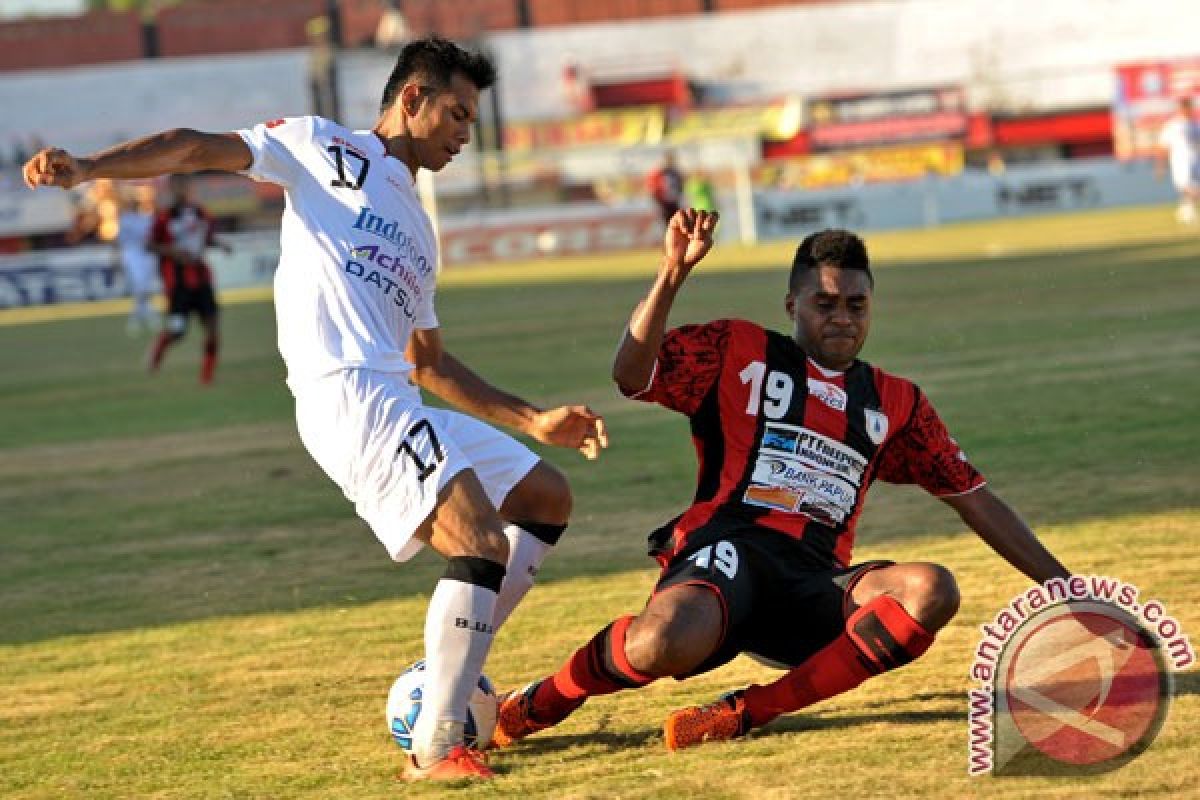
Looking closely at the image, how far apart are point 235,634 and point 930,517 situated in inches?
134

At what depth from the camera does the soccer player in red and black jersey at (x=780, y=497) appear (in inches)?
210

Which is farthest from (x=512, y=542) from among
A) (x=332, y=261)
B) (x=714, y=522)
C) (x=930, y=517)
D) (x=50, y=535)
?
(x=50, y=535)

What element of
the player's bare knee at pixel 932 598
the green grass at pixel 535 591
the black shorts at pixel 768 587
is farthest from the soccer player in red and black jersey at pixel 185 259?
the player's bare knee at pixel 932 598

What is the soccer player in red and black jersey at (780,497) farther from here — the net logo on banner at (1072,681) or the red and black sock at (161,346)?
the red and black sock at (161,346)

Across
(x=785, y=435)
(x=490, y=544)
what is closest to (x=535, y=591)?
(x=785, y=435)

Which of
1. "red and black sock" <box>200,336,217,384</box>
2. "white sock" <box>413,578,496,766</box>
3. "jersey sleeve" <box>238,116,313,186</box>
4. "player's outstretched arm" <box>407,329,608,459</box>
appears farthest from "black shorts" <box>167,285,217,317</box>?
"white sock" <box>413,578,496,766</box>

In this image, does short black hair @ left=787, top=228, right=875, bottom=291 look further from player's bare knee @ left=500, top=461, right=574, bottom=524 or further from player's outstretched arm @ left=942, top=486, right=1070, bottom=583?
player's bare knee @ left=500, top=461, right=574, bottom=524

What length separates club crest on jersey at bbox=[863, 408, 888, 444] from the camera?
5.68 meters

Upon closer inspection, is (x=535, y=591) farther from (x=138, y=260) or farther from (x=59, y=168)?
(x=138, y=260)

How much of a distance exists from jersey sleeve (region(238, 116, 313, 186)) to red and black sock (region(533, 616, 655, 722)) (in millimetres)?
1548

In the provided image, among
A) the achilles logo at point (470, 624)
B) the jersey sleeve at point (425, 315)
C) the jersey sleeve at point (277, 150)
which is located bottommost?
the achilles logo at point (470, 624)

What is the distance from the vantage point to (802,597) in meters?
5.50

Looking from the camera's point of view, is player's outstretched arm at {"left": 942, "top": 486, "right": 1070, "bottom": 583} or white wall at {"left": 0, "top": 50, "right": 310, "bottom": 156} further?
white wall at {"left": 0, "top": 50, "right": 310, "bottom": 156}

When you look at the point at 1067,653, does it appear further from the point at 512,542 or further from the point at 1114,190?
the point at 1114,190
